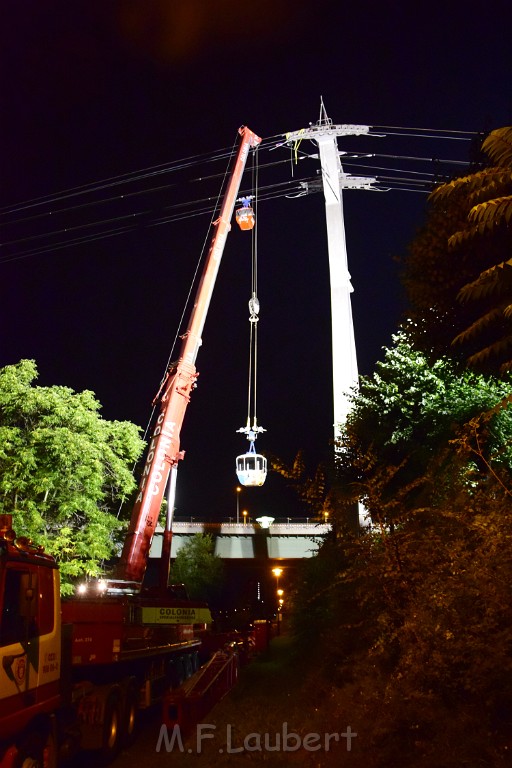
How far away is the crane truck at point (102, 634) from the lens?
690cm

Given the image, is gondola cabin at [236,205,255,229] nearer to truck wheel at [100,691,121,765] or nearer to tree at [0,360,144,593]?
tree at [0,360,144,593]

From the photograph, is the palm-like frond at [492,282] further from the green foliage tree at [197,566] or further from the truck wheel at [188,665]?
the green foliage tree at [197,566]

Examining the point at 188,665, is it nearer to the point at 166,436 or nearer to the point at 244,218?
the point at 166,436

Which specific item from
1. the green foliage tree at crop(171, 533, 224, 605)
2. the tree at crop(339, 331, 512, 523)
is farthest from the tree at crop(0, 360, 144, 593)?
the green foliage tree at crop(171, 533, 224, 605)

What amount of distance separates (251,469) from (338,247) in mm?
12107

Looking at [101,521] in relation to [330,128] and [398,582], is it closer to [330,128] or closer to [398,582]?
[398,582]

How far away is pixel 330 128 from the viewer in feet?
A: 110

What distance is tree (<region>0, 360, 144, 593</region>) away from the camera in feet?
73.1

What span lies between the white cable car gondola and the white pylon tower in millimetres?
3488

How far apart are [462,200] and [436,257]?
54.8 inches

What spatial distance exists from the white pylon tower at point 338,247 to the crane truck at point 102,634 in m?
8.59

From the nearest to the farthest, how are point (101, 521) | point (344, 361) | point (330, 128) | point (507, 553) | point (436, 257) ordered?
point (507, 553), point (436, 257), point (101, 521), point (344, 361), point (330, 128)

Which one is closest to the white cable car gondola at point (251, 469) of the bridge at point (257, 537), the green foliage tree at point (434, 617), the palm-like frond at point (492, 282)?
the green foliage tree at point (434, 617)

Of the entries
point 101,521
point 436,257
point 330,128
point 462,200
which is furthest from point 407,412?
point 330,128
